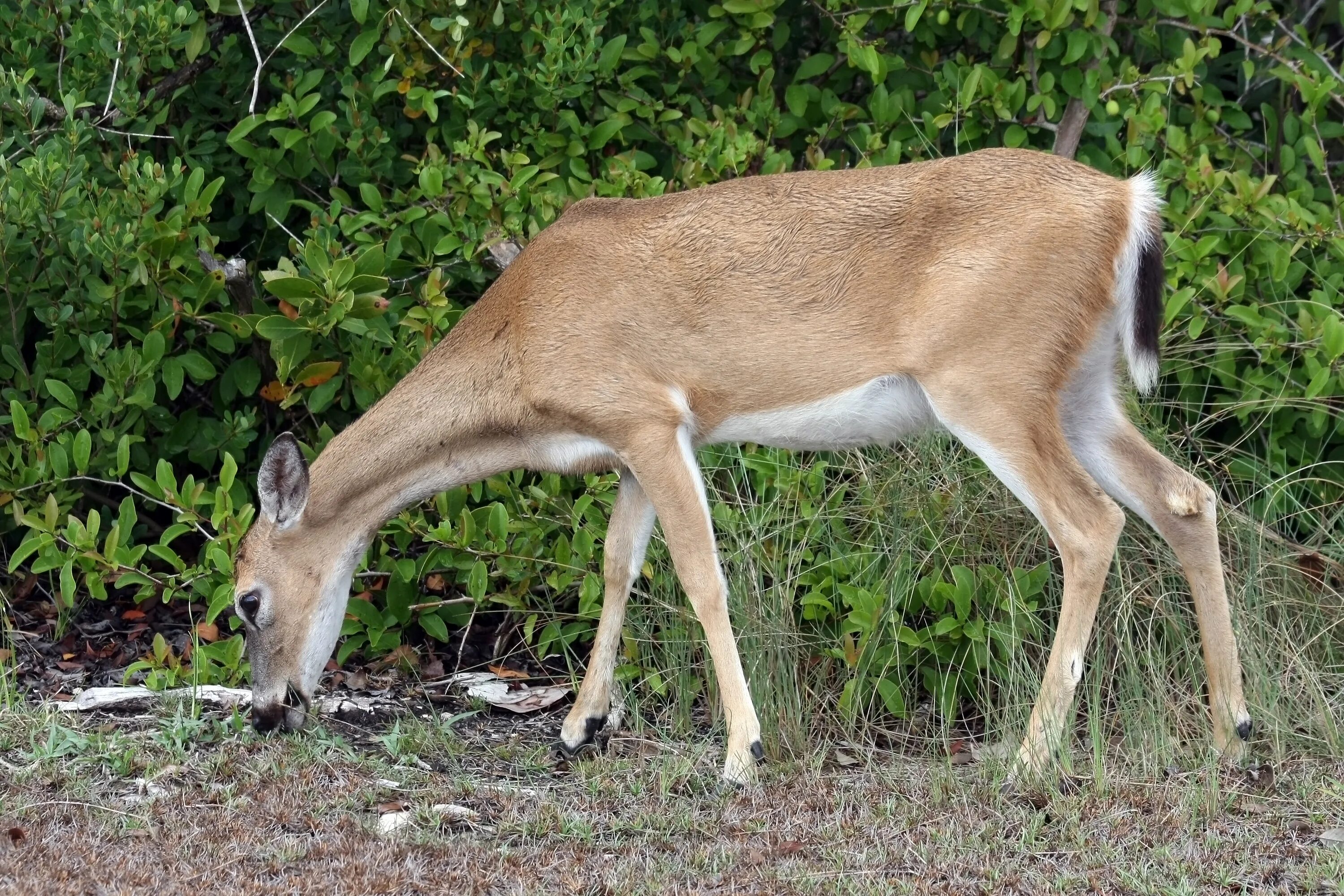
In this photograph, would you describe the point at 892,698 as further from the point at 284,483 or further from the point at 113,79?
the point at 113,79

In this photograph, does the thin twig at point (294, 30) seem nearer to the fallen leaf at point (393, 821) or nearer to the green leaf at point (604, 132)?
the green leaf at point (604, 132)

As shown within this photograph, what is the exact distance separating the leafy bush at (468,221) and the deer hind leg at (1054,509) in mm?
562

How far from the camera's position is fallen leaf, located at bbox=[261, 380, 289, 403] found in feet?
22.2

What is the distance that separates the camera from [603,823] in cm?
502

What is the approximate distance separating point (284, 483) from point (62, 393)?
4.78ft

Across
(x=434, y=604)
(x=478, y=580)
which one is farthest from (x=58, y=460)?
(x=478, y=580)

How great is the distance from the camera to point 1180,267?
677 centimetres

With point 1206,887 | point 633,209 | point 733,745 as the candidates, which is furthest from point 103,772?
point 1206,887

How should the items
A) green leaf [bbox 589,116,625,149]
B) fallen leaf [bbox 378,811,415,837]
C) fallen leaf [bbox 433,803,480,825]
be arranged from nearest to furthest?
fallen leaf [bbox 378,811,415,837], fallen leaf [bbox 433,803,480,825], green leaf [bbox 589,116,625,149]

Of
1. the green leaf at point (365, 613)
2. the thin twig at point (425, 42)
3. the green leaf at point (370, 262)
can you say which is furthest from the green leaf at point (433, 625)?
the thin twig at point (425, 42)

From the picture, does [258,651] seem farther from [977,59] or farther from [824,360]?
[977,59]

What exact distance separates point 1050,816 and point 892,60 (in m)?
3.67

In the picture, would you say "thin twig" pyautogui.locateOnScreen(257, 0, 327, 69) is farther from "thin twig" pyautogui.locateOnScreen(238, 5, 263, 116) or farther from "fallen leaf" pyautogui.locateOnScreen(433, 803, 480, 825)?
"fallen leaf" pyautogui.locateOnScreen(433, 803, 480, 825)

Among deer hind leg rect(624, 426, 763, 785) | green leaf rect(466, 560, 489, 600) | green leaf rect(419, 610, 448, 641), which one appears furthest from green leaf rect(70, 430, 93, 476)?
deer hind leg rect(624, 426, 763, 785)
